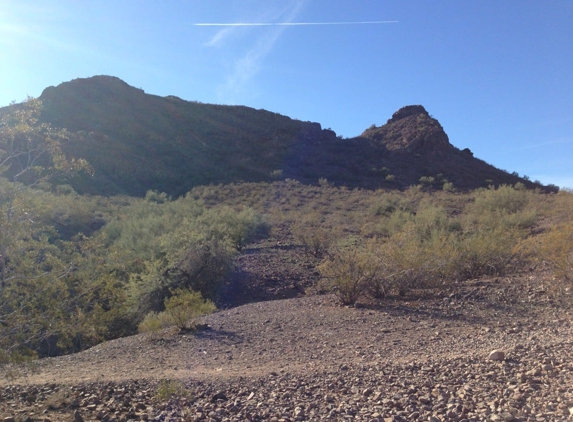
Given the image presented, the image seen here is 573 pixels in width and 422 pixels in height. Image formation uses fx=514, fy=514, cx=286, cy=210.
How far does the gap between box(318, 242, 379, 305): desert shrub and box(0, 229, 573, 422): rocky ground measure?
0.44 meters

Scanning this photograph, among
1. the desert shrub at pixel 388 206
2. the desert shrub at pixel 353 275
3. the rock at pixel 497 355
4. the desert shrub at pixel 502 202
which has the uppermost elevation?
the desert shrub at pixel 502 202

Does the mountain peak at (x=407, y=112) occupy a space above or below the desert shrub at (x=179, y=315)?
above

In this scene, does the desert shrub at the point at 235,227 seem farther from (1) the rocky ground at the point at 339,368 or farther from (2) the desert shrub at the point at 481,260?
(2) the desert shrub at the point at 481,260

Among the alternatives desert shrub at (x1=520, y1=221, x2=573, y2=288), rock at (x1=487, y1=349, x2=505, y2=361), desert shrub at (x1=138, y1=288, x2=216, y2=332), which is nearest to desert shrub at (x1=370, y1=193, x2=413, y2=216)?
desert shrub at (x1=520, y1=221, x2=573, y2=288)

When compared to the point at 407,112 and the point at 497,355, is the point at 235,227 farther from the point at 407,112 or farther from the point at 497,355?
the point at 407,112

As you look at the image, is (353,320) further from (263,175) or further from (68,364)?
(263,175)

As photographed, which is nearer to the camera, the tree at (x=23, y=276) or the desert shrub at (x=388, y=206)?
the tree at (x=23, y=276)

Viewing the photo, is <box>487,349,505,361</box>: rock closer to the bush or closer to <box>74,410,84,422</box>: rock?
<box>74,410,84,422</box>: rock

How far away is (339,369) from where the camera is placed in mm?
6898

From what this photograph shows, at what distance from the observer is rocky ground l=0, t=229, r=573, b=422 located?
17.7 feet

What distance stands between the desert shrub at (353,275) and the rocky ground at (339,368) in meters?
0.44

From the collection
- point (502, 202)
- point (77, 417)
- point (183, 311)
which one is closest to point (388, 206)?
point (502, 202)

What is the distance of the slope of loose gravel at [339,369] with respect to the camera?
5.38 metres

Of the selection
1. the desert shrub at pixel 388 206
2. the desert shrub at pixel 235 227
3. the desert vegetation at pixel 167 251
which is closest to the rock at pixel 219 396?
the desert vegetation at pixel 167 251
